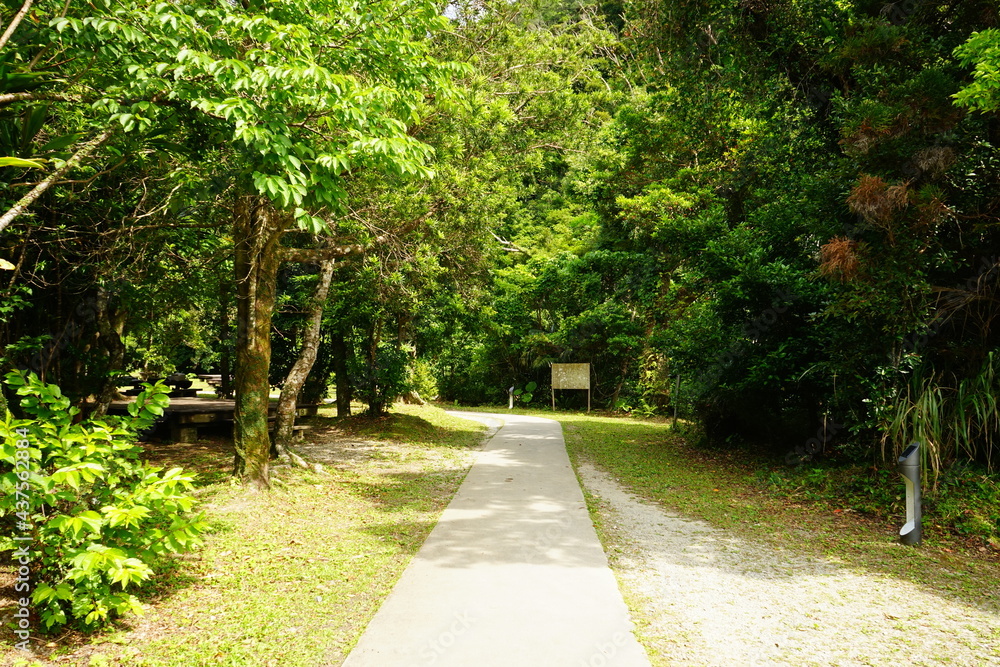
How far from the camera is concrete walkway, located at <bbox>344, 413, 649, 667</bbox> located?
3484mm

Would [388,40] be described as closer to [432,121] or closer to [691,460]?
[432,121]

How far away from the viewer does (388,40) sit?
550 centimetres

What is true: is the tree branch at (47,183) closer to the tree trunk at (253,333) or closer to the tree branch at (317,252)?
the tree trunk at (253,333)

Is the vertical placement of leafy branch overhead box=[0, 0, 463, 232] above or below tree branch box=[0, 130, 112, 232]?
above

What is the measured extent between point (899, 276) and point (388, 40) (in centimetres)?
596

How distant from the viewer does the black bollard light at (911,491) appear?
592 cm

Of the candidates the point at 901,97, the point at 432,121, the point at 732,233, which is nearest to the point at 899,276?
the point at 901,97

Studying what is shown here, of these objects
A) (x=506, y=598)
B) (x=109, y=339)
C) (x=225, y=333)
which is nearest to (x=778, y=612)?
(x=506, y=598)

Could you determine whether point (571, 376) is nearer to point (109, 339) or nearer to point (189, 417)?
point (189, 417)

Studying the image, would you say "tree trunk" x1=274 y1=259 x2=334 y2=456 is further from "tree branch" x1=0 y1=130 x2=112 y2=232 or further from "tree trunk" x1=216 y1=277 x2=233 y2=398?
"tree branch" x1=0 y1=130 x2=112 y2=232

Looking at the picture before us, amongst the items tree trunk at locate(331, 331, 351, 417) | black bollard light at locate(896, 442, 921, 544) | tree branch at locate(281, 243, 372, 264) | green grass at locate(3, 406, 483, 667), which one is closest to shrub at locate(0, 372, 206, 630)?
green grass at locate(3, 406, 483, 667)

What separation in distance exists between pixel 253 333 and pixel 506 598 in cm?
478

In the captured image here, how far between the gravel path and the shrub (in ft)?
10.6

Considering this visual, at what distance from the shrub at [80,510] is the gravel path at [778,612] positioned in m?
3.22
